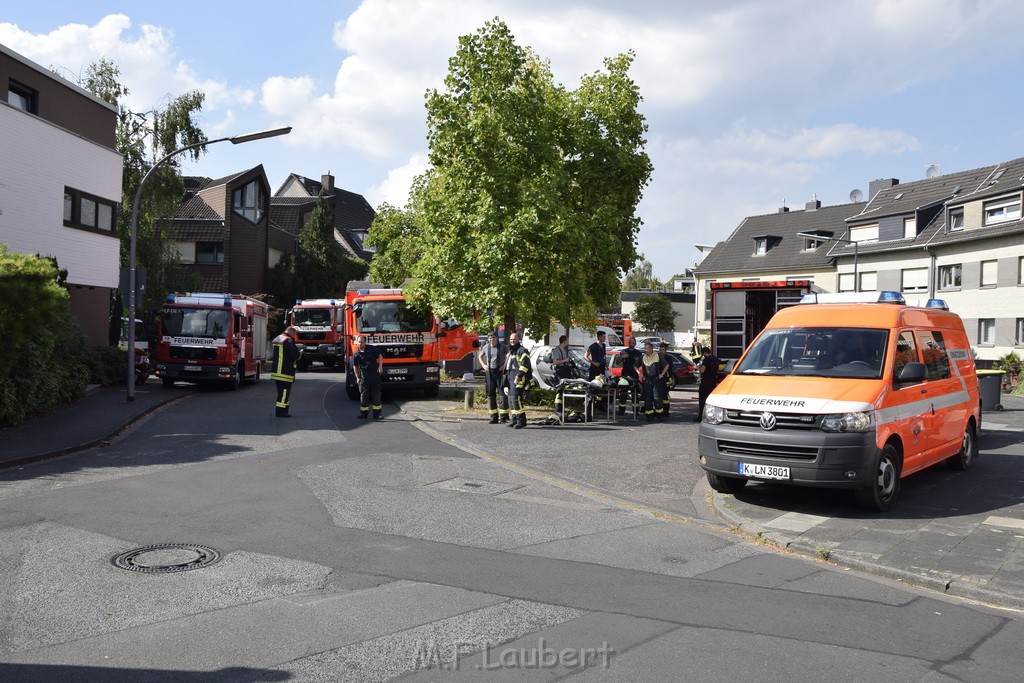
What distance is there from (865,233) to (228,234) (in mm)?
35688

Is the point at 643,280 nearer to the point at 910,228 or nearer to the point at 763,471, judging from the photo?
the point at 910,228

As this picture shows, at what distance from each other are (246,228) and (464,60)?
3336cm

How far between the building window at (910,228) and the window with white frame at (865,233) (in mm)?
1819

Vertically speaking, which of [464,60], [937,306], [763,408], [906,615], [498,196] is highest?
[464,60]

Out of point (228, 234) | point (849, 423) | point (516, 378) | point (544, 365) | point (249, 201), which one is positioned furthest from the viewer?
point (249, 201)

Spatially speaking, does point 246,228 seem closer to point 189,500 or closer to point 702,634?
point 189,500

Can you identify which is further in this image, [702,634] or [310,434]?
[310,434]

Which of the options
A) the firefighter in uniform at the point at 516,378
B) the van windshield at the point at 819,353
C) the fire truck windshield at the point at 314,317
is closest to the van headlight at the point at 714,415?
the van windshield at the point at 819,353

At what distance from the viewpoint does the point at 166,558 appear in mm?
6660

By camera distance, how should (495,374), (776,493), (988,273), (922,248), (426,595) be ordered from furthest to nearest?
(922,248)
(988,273)
(495,374)
(776,493)
(426,595)

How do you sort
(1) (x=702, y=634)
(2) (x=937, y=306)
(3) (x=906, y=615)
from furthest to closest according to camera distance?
(2) (x=937, y=306) < (3) (x=906, y=615) < (1) (x=702, y=634)

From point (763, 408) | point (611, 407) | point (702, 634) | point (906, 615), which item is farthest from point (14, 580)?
point (611, 407)

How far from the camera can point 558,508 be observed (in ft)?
29.8

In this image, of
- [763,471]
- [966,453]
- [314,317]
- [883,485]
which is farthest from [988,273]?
[763,471]
